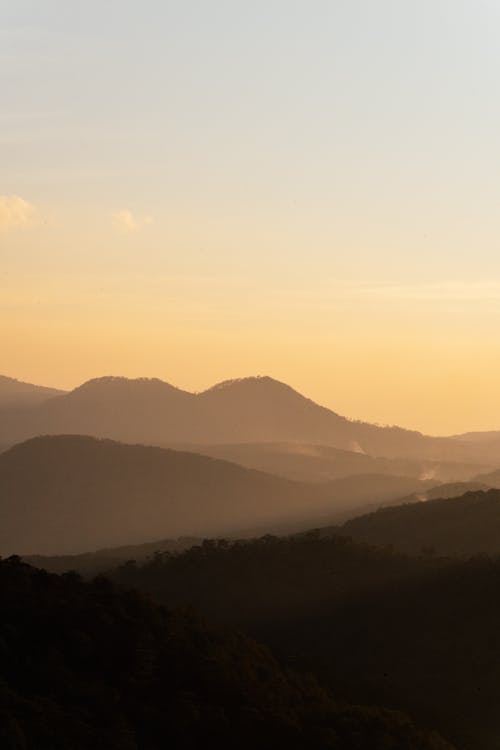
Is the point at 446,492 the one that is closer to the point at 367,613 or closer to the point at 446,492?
the point at 446,492

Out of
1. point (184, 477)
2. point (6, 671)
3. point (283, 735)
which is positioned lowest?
point (283, 735)

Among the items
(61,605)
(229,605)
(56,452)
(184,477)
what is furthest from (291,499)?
(61,605)

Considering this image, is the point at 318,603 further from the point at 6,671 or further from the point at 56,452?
the point at 56,452

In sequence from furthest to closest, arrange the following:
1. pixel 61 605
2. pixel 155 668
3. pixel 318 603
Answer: pixel 318 603
pixel 61 605
pixel 155 668

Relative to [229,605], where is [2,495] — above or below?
above

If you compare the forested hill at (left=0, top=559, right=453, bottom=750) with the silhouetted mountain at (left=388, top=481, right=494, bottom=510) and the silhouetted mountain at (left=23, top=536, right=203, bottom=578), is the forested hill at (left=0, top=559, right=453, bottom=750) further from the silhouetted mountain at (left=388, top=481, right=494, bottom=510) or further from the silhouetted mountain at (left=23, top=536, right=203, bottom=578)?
the silhouetted mountain at (left=388, top=481, right=494, bottom=510)

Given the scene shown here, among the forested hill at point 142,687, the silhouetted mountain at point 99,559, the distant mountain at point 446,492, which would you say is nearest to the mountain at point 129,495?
the distant mountain at point 446,492
